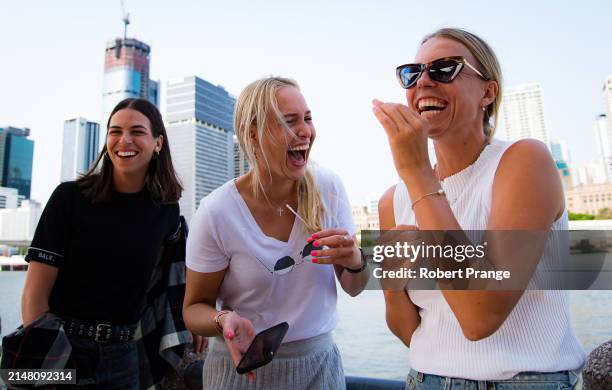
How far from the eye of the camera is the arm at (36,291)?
7.45ft

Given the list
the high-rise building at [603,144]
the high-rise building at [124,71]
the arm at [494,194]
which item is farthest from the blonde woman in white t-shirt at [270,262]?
the high-rise building at [124,71]

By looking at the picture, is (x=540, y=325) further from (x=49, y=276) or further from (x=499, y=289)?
(x=49, y=276)

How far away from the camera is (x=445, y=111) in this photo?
147 cm

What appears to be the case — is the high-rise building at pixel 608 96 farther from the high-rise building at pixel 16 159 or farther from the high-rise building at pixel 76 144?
the high-rise building at pixel 16 159

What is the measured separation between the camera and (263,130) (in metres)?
2.02

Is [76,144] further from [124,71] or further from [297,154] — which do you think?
[297,154]

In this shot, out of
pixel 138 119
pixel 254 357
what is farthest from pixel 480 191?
pixel 138 119

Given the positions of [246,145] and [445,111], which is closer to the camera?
[445,111]

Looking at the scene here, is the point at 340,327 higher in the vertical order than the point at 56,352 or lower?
lower

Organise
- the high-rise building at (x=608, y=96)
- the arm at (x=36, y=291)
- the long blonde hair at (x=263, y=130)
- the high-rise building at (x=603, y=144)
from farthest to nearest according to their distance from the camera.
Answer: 1. the high-rise building at (x=603, y=144)
2. the high-rise building at (x=608, y=96)
3. the arm at (x=36, y=291)
4. the long blonde hair at (x=263, y=130)

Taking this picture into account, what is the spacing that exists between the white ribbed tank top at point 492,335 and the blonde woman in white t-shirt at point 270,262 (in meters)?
0.43

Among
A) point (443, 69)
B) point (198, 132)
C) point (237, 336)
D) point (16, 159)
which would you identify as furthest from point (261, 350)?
point (16, 159)

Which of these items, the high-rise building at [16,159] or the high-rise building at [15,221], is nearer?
the high-rise building at [15,221]

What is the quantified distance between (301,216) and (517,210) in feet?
3.40
